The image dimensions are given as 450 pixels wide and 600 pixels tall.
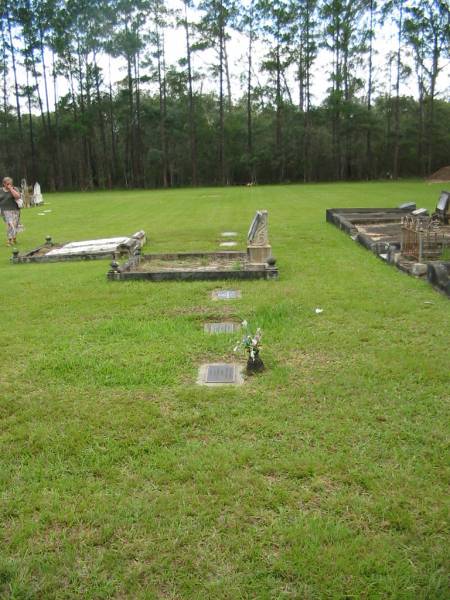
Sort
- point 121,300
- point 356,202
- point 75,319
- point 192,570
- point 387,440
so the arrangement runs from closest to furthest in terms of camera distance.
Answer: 1. point 192,570
2. point 387,440
3. point 75,319
4. point 121,300
5. point 356,202

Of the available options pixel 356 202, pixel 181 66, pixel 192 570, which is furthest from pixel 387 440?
pixel 181 66

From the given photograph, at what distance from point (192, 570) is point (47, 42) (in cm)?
4734

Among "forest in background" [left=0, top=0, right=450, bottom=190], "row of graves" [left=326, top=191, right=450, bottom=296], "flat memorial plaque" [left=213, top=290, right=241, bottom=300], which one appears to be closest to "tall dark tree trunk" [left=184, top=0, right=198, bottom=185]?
"forest in background" [left=0, top=0, right=450, bottom=190]

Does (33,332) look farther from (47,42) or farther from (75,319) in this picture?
(47,42)

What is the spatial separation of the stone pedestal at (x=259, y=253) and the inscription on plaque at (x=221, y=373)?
15.0 feet

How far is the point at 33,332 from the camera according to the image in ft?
19.0

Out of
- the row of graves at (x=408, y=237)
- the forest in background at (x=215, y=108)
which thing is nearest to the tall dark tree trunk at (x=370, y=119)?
the forest in background at (x=215, y=108)

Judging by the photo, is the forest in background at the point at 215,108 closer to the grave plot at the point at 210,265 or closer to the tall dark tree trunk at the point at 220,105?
the tall dark tree trunk at the point at 220,105

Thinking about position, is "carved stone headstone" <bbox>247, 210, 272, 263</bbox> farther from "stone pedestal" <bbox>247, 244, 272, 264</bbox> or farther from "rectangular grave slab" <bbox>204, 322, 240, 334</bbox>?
"rectangular grave slab" <bbox>204, 322, 240, 334</bbox>

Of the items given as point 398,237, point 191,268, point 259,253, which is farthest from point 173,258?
point 398,237

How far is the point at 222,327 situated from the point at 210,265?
365 centimetres

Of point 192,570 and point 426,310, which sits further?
point 426,310

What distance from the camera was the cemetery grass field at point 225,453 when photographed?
2357mm

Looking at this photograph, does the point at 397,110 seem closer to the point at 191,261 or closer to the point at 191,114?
the point at 191,114
